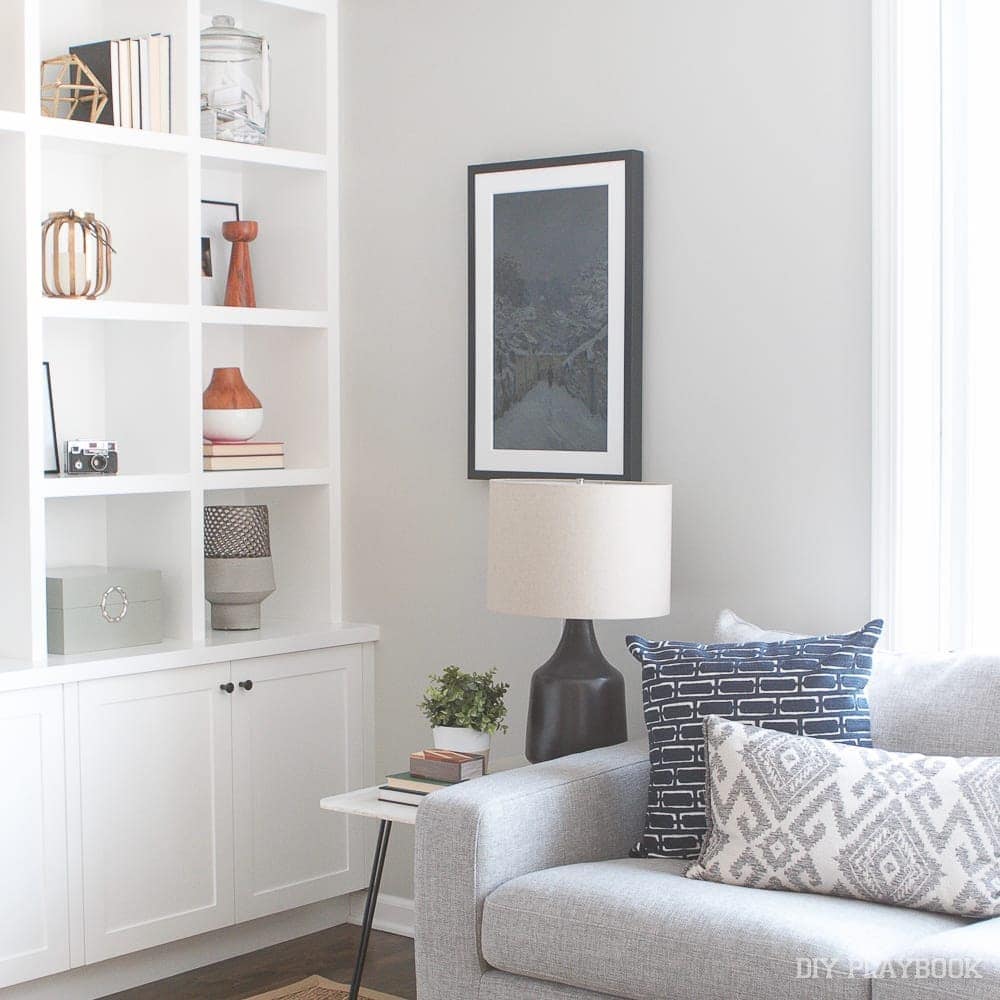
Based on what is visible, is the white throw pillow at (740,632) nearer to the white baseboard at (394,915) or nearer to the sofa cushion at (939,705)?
the sofa cushion at (939,705)

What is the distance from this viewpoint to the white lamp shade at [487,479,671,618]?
9.66 feet

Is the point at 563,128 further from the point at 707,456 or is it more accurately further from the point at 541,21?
the point at 707,456

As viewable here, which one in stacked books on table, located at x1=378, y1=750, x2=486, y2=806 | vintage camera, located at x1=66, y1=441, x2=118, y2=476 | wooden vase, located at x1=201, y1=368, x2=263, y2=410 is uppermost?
wooden vase, located at x1=201, y1=368, x2=263, y2=410

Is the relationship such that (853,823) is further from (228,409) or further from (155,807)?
(228,409)

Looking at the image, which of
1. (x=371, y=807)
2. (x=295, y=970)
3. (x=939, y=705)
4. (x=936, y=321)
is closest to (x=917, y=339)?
(x=936, y=321)

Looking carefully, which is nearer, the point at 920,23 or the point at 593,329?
the point at 920,23

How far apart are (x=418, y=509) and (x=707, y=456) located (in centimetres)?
87

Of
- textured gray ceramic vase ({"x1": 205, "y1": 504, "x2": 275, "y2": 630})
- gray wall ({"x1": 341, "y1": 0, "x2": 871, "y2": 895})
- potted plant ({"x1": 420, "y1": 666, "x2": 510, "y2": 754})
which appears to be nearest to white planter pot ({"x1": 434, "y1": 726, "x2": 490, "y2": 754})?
potted plant ({"x1": 420, "y1": 666, "x2": 510, "y2": 754})

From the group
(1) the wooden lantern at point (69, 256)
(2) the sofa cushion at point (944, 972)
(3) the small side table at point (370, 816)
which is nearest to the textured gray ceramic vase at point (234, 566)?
(1) the wooden lantern at point (69, 256)

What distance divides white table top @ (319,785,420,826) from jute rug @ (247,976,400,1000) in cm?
56

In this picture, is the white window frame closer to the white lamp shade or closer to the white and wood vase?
the white lamp shade

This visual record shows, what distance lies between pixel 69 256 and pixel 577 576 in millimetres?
1415

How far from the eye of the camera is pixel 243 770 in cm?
366

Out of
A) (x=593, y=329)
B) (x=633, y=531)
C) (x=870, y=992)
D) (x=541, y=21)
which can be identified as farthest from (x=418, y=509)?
(x=870, y=992)
